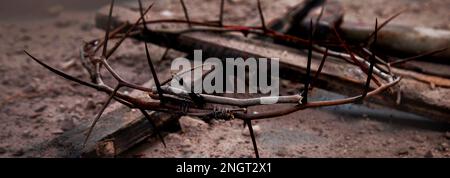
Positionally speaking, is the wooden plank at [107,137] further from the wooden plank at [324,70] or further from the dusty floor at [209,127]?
the wooden plank at [324,70]

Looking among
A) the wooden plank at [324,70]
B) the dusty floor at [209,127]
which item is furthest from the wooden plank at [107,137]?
the wooden plank at [324,70]

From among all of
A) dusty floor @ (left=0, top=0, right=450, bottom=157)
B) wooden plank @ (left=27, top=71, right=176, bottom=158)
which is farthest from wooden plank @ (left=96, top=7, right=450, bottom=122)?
wooden plank @ (left=27, top=71, right=176, bottom=158)

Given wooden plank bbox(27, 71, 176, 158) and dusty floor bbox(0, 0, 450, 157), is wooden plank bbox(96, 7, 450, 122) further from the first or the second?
wooden plank bbox(27, 71, 176, 158)

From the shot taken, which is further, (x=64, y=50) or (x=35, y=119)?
(x=64, y=50)

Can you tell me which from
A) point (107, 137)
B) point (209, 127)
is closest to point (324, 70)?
point (209, 127)
